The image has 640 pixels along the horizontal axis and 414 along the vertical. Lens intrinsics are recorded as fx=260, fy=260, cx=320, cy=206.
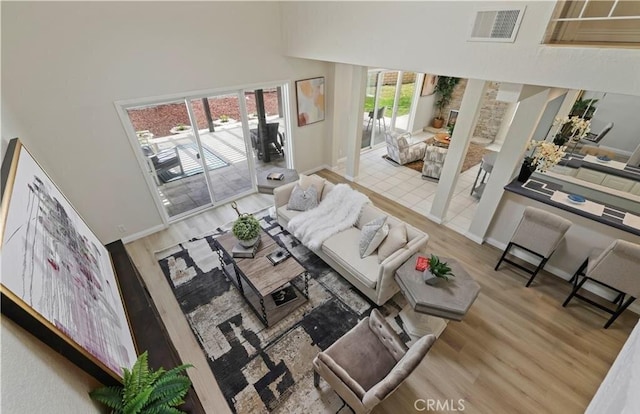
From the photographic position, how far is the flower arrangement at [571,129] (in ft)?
11.8

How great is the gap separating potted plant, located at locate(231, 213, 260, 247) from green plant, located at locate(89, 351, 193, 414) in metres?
1.77

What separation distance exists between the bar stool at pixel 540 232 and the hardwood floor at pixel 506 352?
49 cm

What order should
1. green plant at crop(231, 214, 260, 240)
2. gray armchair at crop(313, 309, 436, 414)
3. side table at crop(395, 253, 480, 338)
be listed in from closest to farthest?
gray armchair at crop(313, 309, 436, 414) < side table at crop(395, 253, 480, 338) < green plant at crop(231, 214, 260, 240)

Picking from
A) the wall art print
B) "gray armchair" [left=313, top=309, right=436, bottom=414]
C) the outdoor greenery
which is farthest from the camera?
the outdoor greenery

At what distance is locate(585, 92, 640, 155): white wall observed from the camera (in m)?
3.37

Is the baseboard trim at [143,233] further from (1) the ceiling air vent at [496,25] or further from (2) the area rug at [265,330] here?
(1) the ceiling air vent at [496,25]

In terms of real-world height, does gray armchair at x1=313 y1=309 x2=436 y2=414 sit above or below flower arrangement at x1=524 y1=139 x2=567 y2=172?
below

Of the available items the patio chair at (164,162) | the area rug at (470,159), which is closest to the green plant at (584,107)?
the area rug at (470,159)

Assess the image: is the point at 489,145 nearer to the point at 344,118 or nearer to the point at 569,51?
the point at 344,118

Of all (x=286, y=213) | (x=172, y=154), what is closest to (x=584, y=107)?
(x=286, y=213)

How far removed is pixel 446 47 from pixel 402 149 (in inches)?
146

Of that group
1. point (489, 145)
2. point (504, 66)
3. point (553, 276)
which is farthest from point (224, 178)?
point (489, 145)

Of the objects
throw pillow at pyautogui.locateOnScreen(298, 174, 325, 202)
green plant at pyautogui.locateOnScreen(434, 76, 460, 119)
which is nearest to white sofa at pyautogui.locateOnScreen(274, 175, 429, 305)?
throw pillow at pyautogui.locateOnScreen(298, 174, 325, 202)

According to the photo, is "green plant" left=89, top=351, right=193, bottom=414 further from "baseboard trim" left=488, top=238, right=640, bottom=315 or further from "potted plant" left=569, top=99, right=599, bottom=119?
"potted plant" left=569, top=99, right=599, bottom=119
